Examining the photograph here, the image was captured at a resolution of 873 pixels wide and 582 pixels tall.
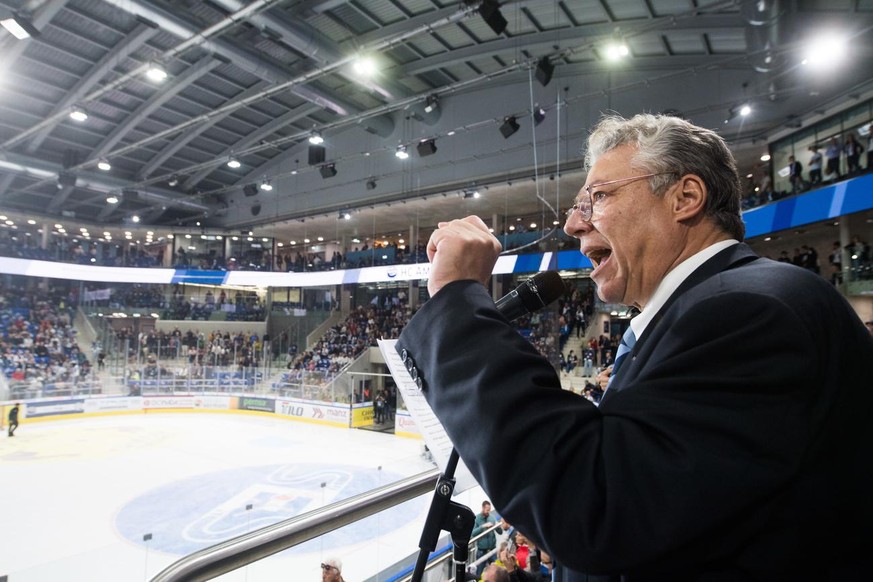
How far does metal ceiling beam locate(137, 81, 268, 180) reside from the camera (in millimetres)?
16641

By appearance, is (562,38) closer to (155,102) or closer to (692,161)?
(155,102)

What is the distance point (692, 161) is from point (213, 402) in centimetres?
1902

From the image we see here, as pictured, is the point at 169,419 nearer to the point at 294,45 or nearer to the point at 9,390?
the point at 9,390

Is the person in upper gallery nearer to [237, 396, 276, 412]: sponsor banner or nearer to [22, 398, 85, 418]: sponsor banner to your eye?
[237, 396, 276, 412]: sponsor banner

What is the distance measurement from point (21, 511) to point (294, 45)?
35.1 feet

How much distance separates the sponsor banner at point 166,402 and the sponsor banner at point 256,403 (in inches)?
67.0

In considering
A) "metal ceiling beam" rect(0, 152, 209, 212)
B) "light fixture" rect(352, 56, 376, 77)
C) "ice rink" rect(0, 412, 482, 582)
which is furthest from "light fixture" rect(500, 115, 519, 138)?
"metal ceiling beam" rect(0, 152, 209, 212)

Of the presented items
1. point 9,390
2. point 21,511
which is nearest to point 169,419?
point 9,390

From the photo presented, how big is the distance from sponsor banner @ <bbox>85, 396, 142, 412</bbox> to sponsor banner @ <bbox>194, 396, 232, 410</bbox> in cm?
180

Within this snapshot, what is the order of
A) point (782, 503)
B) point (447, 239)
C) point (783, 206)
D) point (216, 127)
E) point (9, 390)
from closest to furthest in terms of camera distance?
point (782, 503) < point (447, 239) < point (783, 206) < point (9, 390) < point (216, 127)

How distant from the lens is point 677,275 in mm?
701

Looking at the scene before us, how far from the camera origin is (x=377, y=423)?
15250mm

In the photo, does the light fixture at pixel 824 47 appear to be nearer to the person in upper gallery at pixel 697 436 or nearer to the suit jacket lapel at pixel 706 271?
the suit jacket lapel at pixel 706 271

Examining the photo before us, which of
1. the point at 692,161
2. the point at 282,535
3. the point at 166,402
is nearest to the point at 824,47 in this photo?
the point at 692,161
